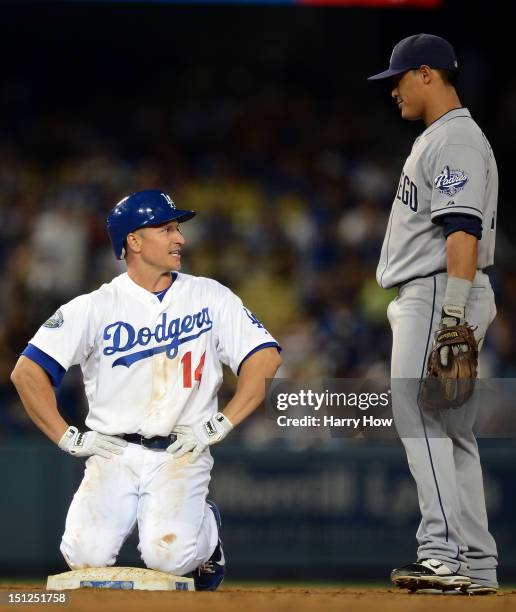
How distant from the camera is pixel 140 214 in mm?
4520

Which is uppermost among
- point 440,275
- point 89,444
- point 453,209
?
point 453,209

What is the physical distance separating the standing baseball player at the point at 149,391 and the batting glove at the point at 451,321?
0.70 metres

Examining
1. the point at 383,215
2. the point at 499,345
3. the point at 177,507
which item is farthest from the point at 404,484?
the point at 177,507

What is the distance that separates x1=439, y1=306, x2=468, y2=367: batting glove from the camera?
4.05 metres

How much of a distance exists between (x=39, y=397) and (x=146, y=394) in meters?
0.39

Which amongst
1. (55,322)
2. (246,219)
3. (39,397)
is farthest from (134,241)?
(246,219)

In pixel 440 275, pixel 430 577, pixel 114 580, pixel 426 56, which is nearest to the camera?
pixel 430 577

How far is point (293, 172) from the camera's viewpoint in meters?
11.5

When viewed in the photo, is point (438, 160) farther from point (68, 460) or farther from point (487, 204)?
point (68, 460)

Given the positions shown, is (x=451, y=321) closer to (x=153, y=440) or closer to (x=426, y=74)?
(x=426, y=74)

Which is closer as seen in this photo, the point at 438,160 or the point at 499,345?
the point at 438,160

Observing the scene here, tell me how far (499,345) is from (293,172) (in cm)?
317

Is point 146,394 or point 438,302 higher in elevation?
point 438,302

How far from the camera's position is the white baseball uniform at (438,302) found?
4121 mm
